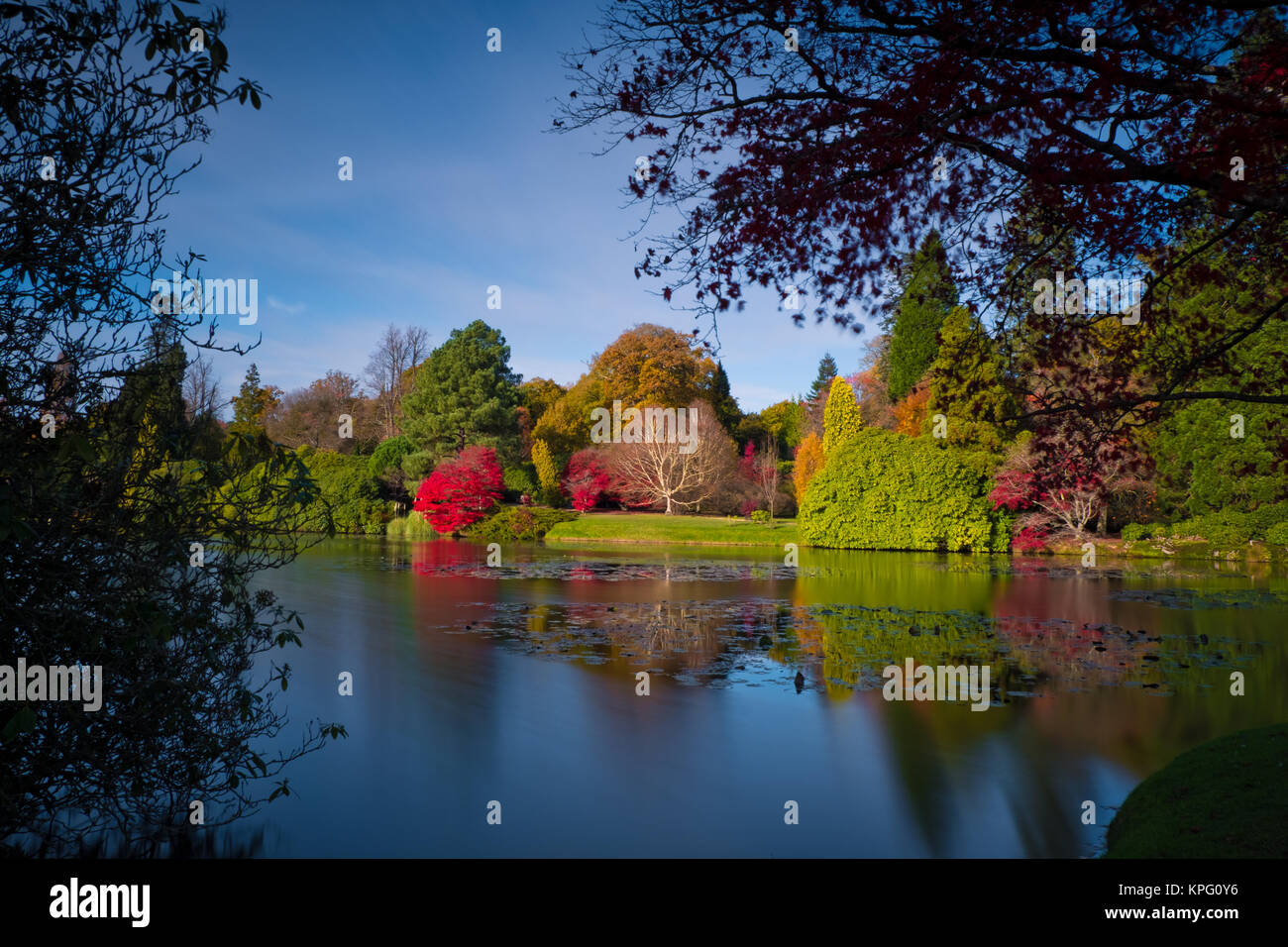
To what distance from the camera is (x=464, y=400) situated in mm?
33406

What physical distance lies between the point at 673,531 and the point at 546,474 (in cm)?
853

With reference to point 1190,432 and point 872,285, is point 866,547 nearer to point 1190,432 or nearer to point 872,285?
point 1190,432

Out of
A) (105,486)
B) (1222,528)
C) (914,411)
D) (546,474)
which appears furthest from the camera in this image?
(546,474)

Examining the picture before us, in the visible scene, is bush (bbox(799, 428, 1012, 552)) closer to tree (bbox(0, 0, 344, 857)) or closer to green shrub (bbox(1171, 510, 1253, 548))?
green shrub (bbox(1171, 510, 1253, 548))

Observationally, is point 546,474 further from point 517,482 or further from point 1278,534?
point 1278,534

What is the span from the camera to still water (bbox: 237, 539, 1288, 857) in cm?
471

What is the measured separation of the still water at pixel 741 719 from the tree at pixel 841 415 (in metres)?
17.0

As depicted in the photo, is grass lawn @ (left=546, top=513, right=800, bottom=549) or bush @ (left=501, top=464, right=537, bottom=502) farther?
bush @ (left=501, top=464, right=537, bottom=502)

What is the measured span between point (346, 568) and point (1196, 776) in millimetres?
17487

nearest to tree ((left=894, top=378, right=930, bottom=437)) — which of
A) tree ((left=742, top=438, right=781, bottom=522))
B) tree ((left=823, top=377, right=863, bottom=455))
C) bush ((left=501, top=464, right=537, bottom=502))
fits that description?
tree ((left=823, top=377, right=863, bottom=455))

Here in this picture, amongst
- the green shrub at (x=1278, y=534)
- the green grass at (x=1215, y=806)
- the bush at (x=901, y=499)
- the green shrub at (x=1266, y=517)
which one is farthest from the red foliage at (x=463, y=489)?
the green grass at (x=1215, y=806)

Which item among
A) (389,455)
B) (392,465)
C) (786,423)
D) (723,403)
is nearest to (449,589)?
(392,465)

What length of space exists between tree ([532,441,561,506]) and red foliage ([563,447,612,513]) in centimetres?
64

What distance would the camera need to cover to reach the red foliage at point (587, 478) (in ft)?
108
